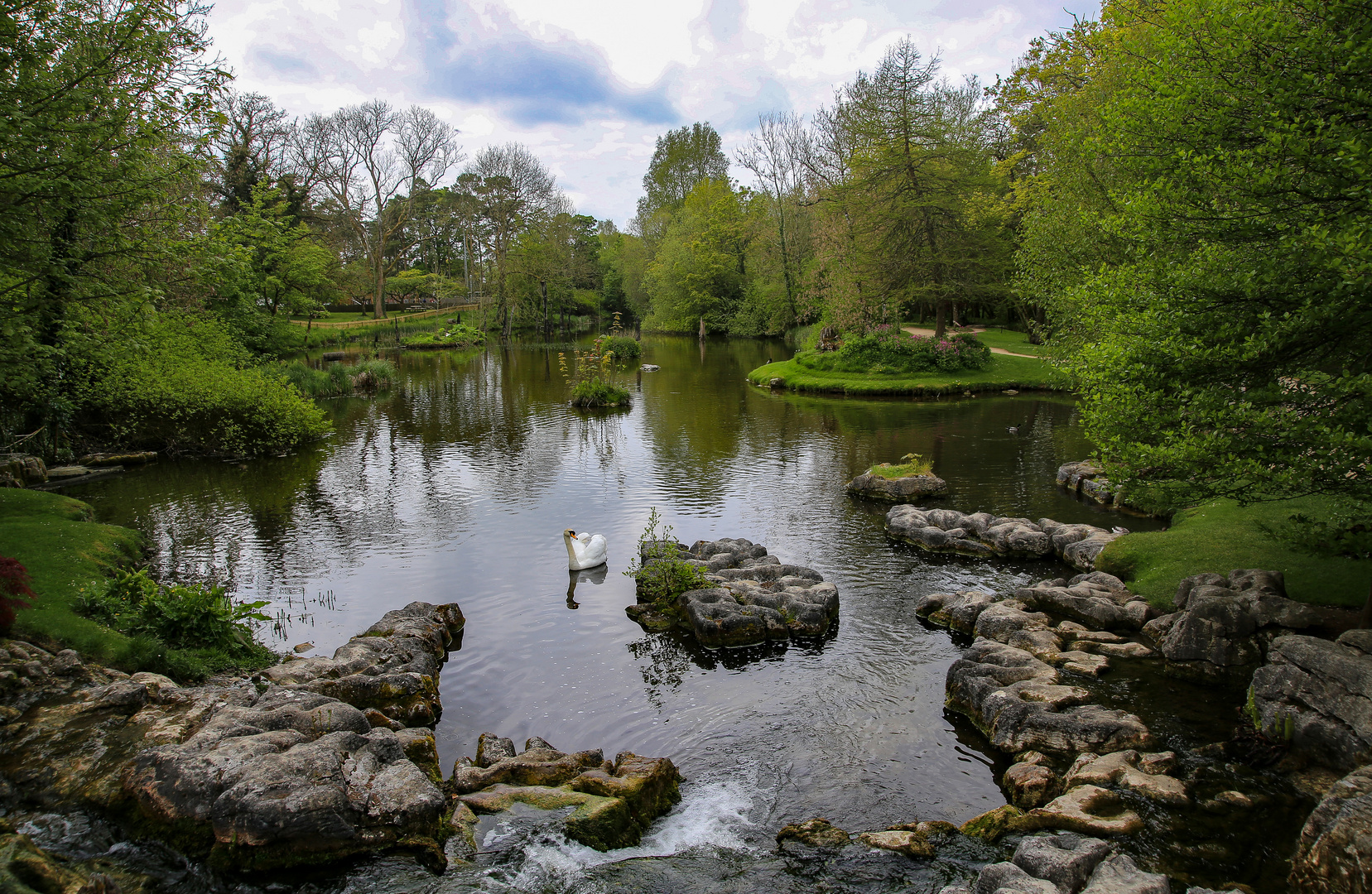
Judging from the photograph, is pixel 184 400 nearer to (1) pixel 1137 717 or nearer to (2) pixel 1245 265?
(1) pixel 1137 717

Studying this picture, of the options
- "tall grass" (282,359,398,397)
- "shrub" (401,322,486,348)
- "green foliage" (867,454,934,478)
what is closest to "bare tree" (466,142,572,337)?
"shrub" (401,322,486,348)

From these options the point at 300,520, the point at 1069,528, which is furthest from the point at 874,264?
the point at 300,520

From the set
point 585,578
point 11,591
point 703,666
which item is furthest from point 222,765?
point 585,578

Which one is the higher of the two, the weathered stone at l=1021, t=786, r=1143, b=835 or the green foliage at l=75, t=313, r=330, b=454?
the green foliage at l=75, t=313, r=330, b=454

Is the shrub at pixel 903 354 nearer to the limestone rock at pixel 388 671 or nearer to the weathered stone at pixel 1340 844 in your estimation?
the limestone rock at pixel 388 671

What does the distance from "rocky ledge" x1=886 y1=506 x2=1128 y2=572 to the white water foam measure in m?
10.8

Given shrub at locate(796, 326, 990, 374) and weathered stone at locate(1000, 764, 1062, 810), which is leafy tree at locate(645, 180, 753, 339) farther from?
weathered stone at locate(1000, 764, 1062, 810)

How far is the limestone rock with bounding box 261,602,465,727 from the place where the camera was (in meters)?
11.3

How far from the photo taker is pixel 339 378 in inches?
1710

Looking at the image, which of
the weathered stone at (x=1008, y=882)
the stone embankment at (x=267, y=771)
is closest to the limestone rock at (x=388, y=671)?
the stone embankment at (x=267, y=771)

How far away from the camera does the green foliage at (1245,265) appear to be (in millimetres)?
9375

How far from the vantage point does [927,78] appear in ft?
146

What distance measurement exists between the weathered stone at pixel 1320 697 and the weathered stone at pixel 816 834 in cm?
601

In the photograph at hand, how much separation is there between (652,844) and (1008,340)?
55.3 metres
